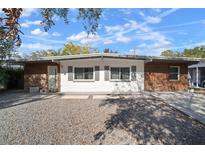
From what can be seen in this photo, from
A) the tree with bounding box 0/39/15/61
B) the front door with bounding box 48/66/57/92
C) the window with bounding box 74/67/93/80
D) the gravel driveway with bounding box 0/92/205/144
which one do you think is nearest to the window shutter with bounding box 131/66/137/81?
the window with bounding box 74/67/93/80

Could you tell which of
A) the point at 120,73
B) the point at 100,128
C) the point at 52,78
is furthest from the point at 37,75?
the point at 100,128

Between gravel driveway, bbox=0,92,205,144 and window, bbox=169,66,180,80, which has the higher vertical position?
window, bbox=169,66,180,80

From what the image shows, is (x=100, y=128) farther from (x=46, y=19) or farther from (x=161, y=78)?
(x=161, y=78)

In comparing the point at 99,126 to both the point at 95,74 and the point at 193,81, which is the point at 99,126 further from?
the point at 193,81

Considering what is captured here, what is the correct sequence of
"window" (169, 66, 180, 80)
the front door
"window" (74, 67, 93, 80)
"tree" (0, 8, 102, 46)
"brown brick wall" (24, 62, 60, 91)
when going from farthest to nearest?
"window" (169, 66, 180, 80)
"brown brick wall" (24, 62, 60, 91)
the front door
"window" (74, 67, 93, 80)
"tree" (0, 8, 102, 46)

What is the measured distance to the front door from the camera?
55.3ft

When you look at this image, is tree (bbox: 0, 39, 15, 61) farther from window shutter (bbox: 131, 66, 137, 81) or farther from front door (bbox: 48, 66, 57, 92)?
window shutter (bbox: 131, 66, 137, 81)

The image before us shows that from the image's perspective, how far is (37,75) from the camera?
17141 mm

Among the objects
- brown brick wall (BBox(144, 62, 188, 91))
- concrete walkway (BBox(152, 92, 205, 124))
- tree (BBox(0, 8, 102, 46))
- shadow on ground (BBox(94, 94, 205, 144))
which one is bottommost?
shadow on ground (BBox(94, 94, 205, 144))

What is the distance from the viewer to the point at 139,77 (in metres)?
16.5

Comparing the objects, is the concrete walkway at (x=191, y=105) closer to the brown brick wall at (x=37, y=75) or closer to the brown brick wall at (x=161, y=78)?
the brown brick wall at (x=161, y=78)

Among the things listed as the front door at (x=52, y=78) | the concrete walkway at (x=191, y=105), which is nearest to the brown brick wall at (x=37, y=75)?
the front door at (x=52, y=78)
